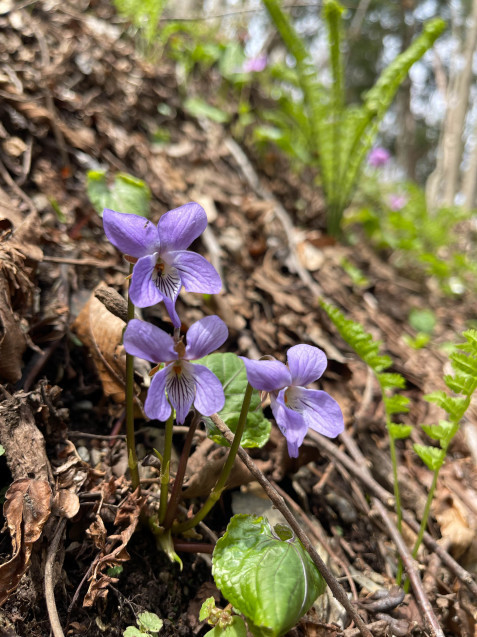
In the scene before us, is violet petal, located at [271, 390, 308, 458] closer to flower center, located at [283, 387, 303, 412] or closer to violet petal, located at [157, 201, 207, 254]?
flower center, located at [283, 387, 303, 412]

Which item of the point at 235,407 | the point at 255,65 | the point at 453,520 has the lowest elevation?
the point at 453,520

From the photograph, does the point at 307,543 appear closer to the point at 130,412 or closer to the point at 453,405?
the point at 130,412

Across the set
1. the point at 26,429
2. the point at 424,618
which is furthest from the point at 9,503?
the point at 424,618

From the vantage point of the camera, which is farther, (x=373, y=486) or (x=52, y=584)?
(x=373, y=486)

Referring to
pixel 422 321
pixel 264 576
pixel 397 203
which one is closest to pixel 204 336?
pixel 264 576

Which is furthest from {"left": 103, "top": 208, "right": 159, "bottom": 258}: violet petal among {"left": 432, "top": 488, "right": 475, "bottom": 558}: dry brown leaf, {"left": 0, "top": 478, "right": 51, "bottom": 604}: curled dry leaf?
{"left": 432, "top": 488, "right": 475, "bottom": 558}: dry brown leaf

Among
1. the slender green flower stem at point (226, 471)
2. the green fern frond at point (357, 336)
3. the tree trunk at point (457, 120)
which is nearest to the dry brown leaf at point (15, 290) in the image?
the slender green flower stem at point (226, 471)

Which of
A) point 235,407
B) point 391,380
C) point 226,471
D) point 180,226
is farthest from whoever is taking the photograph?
point 391,380

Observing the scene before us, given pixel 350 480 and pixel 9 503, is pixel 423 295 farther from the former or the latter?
pixel 9 503
